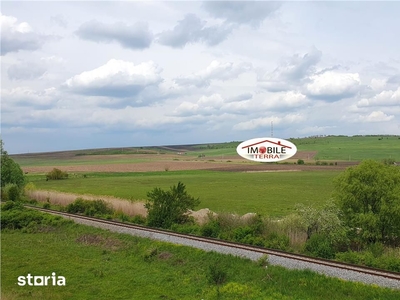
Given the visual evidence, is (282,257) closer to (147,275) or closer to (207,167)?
(147,275)

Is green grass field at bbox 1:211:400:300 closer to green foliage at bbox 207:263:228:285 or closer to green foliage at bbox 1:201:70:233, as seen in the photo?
green foliage at bbox 207:263:228:285

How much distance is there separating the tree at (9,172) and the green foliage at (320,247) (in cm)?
4344

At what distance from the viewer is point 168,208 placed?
31.0 meters

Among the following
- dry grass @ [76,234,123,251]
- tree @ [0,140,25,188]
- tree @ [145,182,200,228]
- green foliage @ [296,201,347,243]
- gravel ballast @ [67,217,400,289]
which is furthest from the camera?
tree @ [0,140,25,188]

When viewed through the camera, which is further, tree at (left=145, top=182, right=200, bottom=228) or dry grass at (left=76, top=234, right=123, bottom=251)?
tree at (left=145, top=182, right=200, bottom=228)

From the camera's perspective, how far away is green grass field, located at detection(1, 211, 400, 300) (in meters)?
15.3

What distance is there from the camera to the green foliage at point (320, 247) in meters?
20.4

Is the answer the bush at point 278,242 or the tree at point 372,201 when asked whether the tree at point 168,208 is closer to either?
the bush at point 278,242

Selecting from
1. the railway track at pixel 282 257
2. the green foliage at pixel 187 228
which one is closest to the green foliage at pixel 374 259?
the railway track at pixel 282 257

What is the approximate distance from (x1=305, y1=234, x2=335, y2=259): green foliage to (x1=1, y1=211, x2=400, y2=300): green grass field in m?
3.96

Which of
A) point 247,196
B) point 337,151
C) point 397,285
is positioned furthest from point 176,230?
point 337,151

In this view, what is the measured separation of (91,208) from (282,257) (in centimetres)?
2250

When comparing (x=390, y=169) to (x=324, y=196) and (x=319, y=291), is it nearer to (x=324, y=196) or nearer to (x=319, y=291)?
(x=319, y=291)

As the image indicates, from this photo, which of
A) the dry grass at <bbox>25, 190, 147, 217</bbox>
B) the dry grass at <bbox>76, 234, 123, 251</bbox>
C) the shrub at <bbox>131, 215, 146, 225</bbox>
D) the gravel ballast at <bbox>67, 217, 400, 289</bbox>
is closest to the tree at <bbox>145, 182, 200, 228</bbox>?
the shrub at <bbox>131, 215, 146, 225</bbox>
